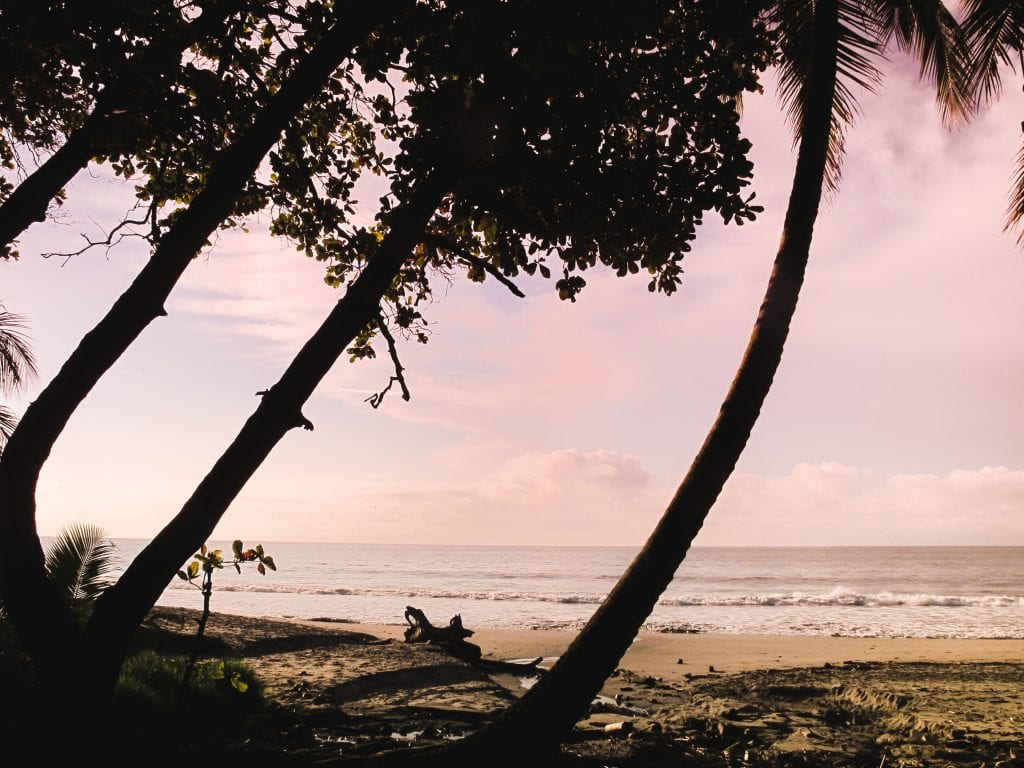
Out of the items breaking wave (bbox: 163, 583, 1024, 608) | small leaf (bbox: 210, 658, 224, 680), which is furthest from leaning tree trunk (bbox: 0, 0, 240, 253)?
breaking wave (bbox: 163, 583, 1024, 608)

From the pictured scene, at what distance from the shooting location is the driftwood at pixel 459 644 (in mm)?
11703

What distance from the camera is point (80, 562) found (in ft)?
21.1

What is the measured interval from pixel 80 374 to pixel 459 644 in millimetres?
10562

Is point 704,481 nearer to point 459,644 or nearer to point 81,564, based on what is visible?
point 81,564

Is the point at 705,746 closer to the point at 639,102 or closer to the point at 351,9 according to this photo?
the point at 639,102

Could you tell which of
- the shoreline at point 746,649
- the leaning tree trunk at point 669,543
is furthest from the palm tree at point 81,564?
the shoreline at point 746,649

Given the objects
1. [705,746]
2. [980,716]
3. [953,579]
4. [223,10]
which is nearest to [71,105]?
[223,10]

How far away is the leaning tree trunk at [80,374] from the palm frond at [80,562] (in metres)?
2.63

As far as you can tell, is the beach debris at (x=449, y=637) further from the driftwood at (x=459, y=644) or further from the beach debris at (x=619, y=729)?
the beach debris at (x=619, y=729)

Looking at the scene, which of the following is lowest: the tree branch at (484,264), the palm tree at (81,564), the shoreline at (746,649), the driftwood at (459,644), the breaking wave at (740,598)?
the breaking wave at (740,598)

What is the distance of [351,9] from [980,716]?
10964 mm

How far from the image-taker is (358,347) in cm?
650

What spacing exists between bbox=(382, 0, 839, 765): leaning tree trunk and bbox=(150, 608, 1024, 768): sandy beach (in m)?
2.04

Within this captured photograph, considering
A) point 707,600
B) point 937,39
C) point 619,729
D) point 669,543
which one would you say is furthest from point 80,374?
point 707,600
